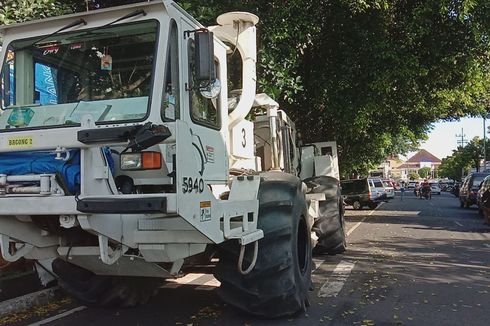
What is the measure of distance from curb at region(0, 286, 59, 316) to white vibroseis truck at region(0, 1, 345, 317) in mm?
1771

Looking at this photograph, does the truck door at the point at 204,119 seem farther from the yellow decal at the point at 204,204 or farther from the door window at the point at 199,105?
the yellow decal at the point at 204,204

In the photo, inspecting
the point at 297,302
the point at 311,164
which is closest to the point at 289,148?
the point at 311,164

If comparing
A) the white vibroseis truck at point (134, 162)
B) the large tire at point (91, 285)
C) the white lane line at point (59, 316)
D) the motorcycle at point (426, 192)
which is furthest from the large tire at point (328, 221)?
the motorcycle at point (426, 192)

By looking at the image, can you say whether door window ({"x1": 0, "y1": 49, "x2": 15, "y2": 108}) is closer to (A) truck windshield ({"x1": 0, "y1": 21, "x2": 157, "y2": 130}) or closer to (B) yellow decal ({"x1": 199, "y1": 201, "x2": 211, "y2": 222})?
(A) truck windshield ({"x1": 0, "y1": 21, "x2": 157, "y2": 130})

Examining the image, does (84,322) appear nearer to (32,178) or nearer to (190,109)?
(32,178)

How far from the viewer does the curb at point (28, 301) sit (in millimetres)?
6781

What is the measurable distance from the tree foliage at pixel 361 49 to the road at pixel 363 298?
434 centimetres

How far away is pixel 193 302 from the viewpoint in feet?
23.6

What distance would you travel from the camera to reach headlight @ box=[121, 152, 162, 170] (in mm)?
4496

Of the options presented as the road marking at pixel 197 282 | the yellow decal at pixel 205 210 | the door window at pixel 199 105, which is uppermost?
the door window at pixel 199 105

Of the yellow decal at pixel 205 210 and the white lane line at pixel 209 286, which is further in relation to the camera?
the white lane line at pixel 209 286

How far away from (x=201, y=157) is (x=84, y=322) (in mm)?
2719

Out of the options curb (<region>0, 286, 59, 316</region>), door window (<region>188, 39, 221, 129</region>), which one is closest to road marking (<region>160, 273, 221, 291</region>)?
curb (<region>0, 286, 59, 316</region>)

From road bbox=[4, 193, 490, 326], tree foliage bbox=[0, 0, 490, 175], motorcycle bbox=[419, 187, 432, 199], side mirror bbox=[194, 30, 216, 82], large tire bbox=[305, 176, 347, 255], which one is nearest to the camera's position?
side mirror bbox=[194, 30, 216, 82]
